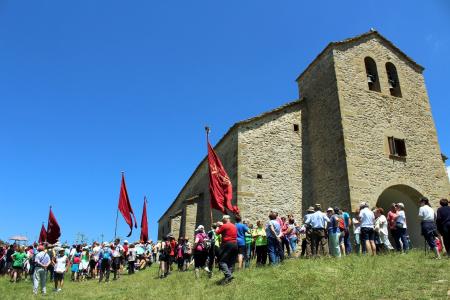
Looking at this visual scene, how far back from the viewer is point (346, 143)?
15109 mm

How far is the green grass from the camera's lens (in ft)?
21.7

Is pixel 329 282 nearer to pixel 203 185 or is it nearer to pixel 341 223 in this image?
pixel 341 223

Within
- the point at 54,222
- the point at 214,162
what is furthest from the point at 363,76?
the point at 54,222

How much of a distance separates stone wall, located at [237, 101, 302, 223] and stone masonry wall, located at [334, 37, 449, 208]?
2806 mm

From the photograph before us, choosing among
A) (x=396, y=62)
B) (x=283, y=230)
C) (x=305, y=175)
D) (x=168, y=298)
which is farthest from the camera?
(x=396, y=62)

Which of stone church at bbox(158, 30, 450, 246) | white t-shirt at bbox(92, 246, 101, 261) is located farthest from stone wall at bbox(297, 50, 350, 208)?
white t-shirt at bbox(92, 246, 101, 261)

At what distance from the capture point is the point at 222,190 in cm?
1262

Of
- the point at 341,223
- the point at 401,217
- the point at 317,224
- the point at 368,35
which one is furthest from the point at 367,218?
the point at 368,35

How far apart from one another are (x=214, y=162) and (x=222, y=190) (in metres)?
1.04

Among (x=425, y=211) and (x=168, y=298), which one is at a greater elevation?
(x=425, y=211)

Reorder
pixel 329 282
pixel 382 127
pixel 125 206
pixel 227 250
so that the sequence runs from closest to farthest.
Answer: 1. pixel 329 282
2. pixel 227 250
3. pixel 382 127
4. pixel 125 206

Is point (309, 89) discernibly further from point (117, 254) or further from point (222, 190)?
point (117, 254)

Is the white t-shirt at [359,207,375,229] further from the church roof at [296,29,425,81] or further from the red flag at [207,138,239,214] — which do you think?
the church roof at [296,29,425,81]

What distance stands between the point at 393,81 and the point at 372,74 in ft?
3.98
